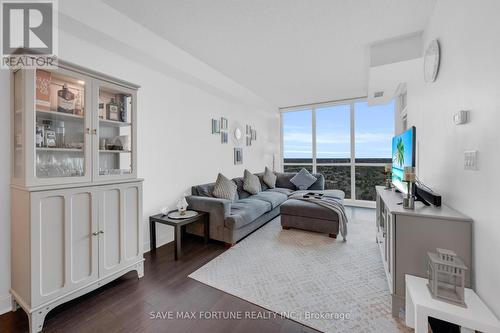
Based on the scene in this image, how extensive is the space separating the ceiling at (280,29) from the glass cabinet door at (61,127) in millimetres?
855

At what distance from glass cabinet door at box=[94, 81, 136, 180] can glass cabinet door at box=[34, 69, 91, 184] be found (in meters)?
0.17

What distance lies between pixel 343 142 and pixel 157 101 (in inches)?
181

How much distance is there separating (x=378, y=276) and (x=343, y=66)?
2.98 meters

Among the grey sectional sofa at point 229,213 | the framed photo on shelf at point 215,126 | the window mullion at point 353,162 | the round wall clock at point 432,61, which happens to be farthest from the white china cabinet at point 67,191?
the window mullion at point 353,162

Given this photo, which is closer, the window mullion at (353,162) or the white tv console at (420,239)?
the white tv console at (420,239)

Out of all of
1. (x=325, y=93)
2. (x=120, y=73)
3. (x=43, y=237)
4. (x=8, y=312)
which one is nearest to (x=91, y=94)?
(x=120, y=73)

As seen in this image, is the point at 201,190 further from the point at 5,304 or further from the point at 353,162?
the point at 353,162

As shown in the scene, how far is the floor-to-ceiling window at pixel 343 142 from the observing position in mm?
5145

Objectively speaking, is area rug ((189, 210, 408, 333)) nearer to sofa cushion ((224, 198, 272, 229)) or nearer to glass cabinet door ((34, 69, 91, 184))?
sofa cushion ((224, 198, 272, 229))

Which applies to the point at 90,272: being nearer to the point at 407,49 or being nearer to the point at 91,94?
the point at 91,94

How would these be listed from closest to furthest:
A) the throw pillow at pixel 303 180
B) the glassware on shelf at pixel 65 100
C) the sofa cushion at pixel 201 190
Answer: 1. the glassware on shelf at pixel 65 100
2. the sofa cushion at pixel 201 190
3. the throw pillow at pixel 303 180

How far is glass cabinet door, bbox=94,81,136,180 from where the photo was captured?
81.6 inches

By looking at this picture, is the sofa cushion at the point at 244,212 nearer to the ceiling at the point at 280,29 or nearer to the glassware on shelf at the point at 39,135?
the glassware on shelf at the point at 39,135

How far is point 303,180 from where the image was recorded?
5.33 m
